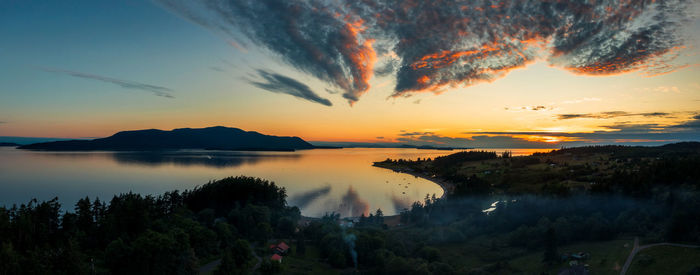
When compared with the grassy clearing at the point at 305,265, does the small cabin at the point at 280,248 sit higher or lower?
higher

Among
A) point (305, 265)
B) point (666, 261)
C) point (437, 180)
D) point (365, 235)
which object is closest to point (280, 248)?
point (305, 265)

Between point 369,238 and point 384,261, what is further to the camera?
point 369,238

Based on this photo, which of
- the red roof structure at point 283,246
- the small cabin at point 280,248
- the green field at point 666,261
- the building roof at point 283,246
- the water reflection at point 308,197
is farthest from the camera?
the water reflection at point 308,197

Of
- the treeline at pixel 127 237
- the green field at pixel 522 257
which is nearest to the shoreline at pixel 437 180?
→ the green field at pixel 522 257

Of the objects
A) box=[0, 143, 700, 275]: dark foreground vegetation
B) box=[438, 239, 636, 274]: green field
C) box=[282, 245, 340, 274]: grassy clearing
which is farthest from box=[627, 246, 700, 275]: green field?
box=[282, 245, 340, 274]: grassy clearing

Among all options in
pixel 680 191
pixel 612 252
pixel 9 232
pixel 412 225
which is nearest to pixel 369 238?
pixel 412 225

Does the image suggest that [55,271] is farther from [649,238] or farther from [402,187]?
[402,187]

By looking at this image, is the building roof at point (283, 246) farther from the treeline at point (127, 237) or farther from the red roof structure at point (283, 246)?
the treeline at point (127, 237)
